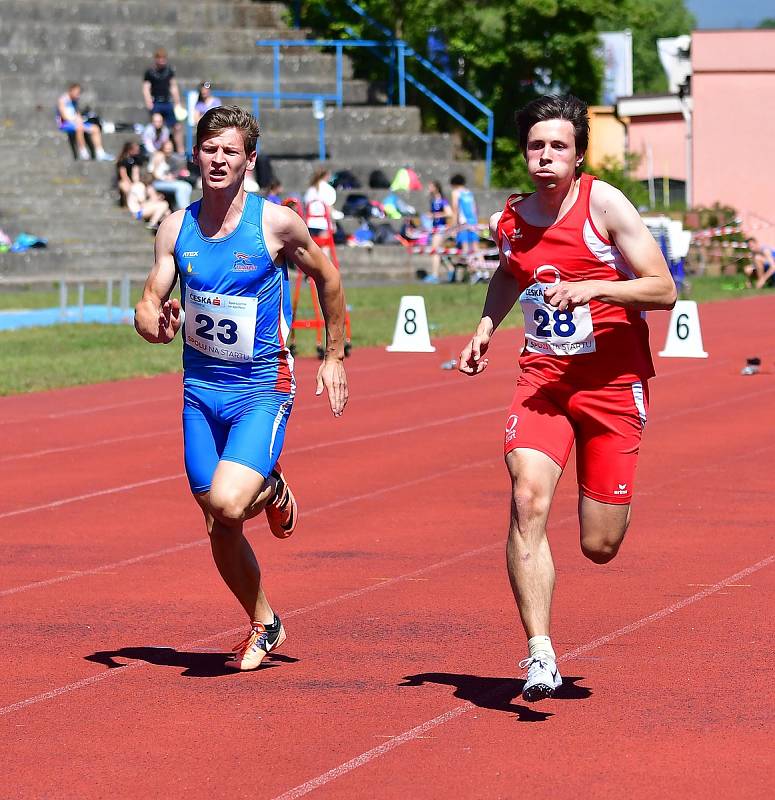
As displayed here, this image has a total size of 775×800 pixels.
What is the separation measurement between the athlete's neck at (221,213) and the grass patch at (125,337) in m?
9.93

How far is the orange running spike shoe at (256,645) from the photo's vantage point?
6.12 metres

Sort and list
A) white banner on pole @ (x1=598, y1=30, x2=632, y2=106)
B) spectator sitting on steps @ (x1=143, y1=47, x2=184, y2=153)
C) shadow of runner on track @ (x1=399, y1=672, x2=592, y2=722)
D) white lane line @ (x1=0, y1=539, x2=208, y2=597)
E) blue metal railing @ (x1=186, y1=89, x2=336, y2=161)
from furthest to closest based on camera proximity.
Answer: white banner on pole @ (x1=598, y1=30, x2=632, y2=106) < blue metal railing @ (x1=186, y1=89, x2=336, y2=161) < spectator sitting on steps @ (x1=143, y1=47, x2=184, y2=153) < white lane line @ (x1=0, y1=539, x2=208, y2=597) < shadow of runner on track @ (x1=399, y1=672, x2=592, y2=722)

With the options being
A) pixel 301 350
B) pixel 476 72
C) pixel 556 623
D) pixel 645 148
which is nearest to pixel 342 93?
pixel 476 72

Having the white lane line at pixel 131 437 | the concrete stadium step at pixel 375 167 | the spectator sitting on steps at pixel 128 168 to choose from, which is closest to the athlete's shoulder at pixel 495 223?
the white lane line at pixel 131 437

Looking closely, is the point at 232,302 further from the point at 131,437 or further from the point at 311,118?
the point at 311,118

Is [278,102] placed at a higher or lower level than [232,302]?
higher

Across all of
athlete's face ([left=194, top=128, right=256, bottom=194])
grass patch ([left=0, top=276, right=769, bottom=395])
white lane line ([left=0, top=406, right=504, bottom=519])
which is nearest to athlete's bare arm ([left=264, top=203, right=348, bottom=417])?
athlete's face ([left=194, top=128, right=256, bottom=194])

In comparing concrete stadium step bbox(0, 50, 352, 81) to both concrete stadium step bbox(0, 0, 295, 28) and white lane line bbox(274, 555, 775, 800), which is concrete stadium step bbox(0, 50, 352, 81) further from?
white lane line bbox(274, 555, 775, 800)

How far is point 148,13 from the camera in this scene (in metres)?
36.8

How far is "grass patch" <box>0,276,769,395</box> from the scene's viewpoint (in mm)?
16875

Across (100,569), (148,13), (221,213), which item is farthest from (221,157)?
(148,13)

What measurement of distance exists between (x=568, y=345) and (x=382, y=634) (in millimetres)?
1632

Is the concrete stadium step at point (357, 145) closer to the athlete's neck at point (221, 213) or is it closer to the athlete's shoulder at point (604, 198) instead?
the athlete's neck at point (221, 213)

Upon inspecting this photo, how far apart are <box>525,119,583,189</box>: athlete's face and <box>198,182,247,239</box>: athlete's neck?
110 cm
